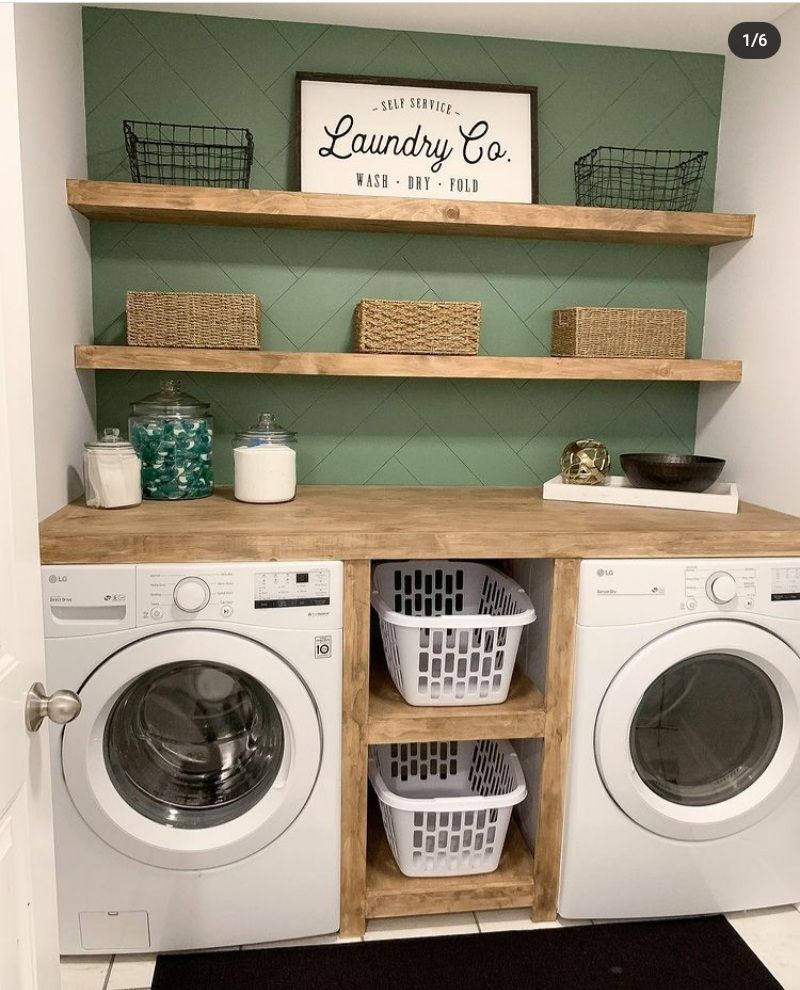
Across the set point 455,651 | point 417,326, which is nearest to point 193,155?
point 417,326

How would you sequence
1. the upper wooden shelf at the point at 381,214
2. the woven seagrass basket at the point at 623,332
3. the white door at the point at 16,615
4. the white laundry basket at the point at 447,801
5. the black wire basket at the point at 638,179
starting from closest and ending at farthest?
the white door at the point at 16,615, the white laundry basket at the point at 447,801, the upper wooden shelf at the point at 381,214, the woven seagrass basket at the point at 623,332, the black wire basket at the point at 638,179

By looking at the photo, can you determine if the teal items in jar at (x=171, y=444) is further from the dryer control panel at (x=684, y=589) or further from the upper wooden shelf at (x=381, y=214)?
the dryer control panel at (x=684, y=589)

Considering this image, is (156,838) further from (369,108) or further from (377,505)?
Result: (369,108)

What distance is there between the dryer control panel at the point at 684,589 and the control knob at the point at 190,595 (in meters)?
0.91

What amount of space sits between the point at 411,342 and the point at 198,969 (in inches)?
67.8

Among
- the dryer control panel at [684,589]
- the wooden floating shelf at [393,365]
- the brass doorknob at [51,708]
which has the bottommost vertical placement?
the dryer control panel at [684,589]

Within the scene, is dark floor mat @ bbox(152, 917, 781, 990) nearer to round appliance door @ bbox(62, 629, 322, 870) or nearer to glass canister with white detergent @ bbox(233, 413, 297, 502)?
round appliance door @ bbox(62, 629, 322, 870)

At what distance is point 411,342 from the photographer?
2273mm

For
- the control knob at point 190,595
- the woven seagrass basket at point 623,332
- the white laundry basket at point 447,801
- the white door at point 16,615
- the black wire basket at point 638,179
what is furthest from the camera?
the black wire basket at point 638,179

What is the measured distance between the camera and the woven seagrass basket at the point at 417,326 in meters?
2.26

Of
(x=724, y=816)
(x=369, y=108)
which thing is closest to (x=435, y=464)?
(x=369, y=108)

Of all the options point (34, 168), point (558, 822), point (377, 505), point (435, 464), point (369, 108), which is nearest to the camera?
point (34, 168)

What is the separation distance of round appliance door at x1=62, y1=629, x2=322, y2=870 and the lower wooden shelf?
36 cm

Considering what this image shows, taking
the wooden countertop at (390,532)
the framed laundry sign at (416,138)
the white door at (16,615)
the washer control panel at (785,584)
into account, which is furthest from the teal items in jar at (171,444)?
the washer control panel at (785,584)
